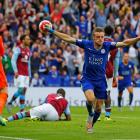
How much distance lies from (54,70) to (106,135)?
16225mm

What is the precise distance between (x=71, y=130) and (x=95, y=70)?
5.34 feet

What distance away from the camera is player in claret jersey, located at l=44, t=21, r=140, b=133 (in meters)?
17.3

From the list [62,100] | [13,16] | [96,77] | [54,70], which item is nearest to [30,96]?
[54,70]

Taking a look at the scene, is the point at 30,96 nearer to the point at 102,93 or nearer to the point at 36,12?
the point at 36,12

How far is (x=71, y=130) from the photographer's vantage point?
1809cm

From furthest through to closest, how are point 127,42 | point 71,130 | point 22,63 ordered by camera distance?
point 22,63, point 71,130, point 127,42

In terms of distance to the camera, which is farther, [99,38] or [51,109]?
[51,109]

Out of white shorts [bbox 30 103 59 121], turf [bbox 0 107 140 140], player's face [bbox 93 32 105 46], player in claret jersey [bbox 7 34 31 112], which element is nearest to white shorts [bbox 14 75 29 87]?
player in claret jersey [bbox 7 34 31 112]

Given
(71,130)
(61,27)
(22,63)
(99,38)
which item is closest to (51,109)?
(71,130)

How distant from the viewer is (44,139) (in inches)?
620

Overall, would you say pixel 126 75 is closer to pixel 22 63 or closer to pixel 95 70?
pixel 22 63

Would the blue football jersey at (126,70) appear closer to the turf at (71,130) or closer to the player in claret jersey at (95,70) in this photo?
the turf at (71,130)

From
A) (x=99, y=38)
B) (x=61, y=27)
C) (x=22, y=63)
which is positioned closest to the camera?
(x=99, y=38)

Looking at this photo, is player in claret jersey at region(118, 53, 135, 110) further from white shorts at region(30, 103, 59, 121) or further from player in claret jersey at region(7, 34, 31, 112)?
white shorts at region(30, 103, 59, 121)
